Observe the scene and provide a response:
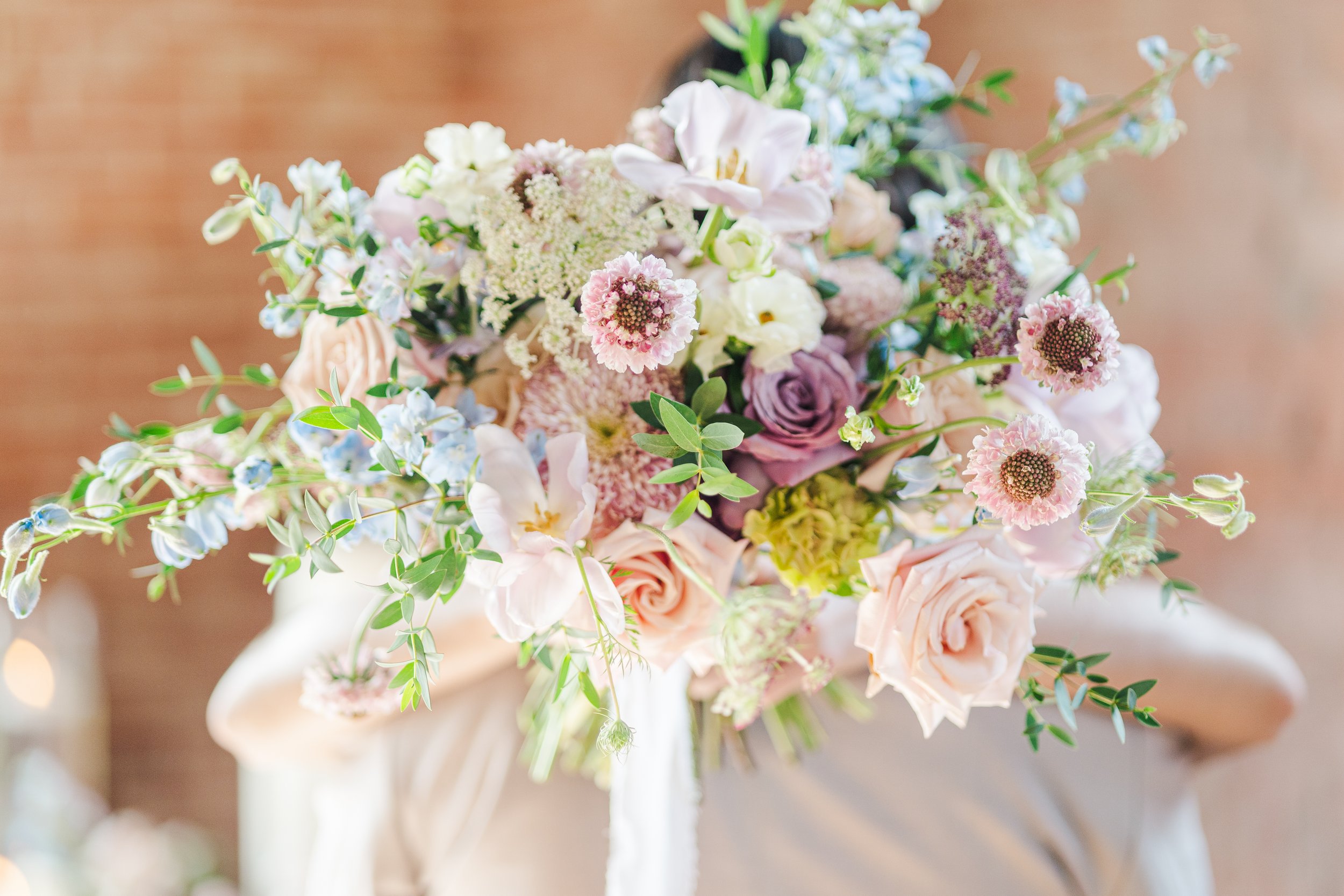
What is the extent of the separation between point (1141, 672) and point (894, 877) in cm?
29

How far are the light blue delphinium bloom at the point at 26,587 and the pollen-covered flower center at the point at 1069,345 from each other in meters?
0.54

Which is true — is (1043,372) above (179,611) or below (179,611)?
below

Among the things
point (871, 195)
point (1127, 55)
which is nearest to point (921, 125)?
point (871, 195)

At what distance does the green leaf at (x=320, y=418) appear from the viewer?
0.52 meters

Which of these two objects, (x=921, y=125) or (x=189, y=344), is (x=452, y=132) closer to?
(x=921, y=125)

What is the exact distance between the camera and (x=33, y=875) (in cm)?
158

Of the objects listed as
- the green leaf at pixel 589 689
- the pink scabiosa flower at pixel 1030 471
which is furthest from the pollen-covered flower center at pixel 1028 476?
the green leaf at pixel 589 689

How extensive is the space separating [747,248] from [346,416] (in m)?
0.26

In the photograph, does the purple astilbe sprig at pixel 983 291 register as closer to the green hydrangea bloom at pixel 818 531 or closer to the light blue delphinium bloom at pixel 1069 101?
the green hydrangea bloom at pixel 818 531

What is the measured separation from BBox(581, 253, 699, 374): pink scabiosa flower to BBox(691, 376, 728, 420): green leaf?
53 mm

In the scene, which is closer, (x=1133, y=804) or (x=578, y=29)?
(x=1133, y=804)

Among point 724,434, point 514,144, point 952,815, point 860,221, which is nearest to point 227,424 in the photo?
point 724,434

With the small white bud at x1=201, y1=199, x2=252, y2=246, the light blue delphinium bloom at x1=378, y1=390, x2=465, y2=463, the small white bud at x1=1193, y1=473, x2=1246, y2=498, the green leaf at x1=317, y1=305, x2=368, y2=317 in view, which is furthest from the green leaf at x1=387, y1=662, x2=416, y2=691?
the small white bud at x1=1193, y1=473, x2=1246, y2=498

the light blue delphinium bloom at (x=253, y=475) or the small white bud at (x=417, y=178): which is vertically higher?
the small white bud at (x=417, y=178)
